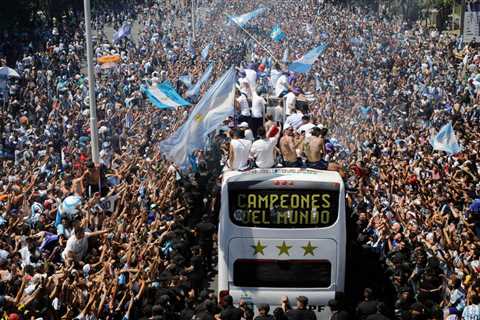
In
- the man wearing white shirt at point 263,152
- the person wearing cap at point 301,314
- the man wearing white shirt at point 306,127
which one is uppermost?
the man wearing white shirt at point 306,127

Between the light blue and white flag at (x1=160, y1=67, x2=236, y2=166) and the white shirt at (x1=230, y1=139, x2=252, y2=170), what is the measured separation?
232cm

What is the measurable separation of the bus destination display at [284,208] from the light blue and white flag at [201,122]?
127 inches

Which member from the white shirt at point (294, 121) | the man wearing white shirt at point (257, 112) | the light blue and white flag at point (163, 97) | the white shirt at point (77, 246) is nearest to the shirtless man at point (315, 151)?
the white shirt at point (294, 121)

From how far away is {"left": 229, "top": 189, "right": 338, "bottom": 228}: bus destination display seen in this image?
1159 cm

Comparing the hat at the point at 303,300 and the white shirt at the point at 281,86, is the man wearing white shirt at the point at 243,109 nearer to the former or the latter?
the white shirt at the point at 281,86

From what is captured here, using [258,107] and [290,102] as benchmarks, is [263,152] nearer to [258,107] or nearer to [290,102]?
[258,107]

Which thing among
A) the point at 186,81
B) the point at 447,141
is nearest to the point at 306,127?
the point at 447,141

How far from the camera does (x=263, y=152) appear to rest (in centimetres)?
1283

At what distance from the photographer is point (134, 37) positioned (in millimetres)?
49250

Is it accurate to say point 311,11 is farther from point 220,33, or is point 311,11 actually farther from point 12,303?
point 12,303

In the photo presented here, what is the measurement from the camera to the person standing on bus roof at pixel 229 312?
10641 mm

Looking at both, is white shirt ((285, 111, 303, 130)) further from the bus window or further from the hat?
the hat

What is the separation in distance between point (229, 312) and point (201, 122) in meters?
5.11

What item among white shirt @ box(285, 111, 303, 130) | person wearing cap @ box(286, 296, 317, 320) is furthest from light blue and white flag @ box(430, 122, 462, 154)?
person wearing cap @ box(286, 296, 317, 320)
